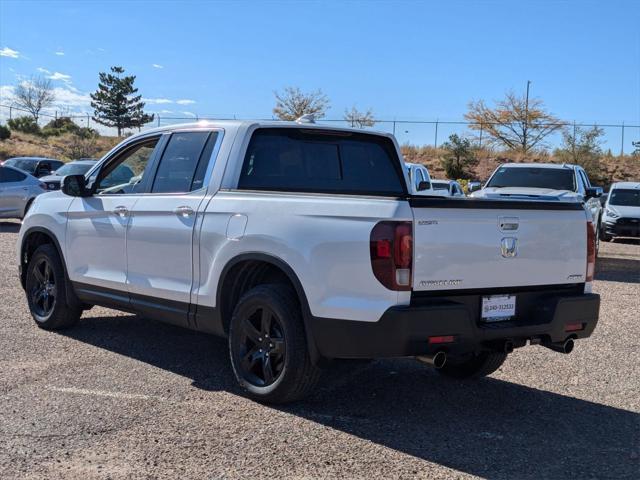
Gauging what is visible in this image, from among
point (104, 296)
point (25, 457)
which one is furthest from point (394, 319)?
point (104, 296)

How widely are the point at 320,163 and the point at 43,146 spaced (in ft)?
178

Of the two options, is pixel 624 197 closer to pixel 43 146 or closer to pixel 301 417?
pixel 301 417

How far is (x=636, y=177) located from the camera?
1938 inches

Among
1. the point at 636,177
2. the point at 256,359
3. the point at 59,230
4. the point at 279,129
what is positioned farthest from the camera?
the point at 636,177

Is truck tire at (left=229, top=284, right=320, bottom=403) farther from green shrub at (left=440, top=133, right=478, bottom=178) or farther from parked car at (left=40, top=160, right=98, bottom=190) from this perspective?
green shrub at (left=440, top=133, right=478, bottom=178)

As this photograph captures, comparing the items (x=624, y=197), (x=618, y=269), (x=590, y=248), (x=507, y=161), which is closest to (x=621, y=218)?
(x=624, y=197)

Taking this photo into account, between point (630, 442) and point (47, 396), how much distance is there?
3.82m

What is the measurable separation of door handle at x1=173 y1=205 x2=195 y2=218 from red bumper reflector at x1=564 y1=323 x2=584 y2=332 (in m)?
2.73

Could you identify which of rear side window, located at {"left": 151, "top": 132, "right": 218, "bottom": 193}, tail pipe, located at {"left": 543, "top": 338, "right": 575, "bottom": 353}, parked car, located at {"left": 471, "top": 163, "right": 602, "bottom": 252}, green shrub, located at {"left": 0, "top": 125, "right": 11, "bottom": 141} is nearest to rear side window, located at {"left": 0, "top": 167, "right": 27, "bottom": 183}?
parked car, located at {"left": 471, "top": 163, "right": 602, "bottom": 252}

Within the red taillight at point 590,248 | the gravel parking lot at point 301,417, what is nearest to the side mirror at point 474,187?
the gravel parking lot at point 301,417

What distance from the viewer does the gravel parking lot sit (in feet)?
13.6

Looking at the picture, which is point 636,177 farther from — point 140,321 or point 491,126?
point 140,321

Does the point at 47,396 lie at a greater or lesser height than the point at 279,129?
lesser

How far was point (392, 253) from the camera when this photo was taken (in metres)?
4.37
